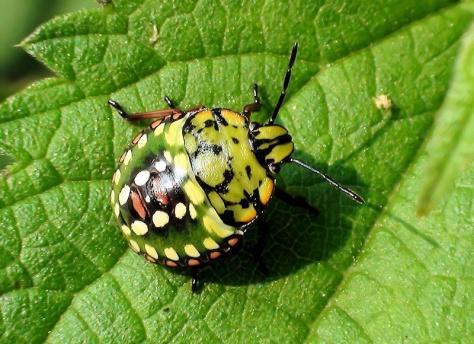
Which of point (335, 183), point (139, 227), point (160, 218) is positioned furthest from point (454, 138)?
point (139, 227)

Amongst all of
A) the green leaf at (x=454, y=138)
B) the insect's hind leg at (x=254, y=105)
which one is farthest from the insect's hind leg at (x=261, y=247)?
the green leaf at (x=454, y=138)

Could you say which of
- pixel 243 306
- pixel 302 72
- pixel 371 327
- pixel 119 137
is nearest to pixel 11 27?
pixel 119 137

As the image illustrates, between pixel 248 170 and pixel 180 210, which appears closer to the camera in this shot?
pixel 180 210

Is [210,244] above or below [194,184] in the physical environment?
below

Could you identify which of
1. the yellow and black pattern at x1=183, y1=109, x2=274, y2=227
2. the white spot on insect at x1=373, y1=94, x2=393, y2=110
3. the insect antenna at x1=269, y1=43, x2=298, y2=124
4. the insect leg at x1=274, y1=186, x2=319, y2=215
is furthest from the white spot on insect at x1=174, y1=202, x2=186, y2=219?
the white spot on insect at x1=373, y1=94, x2=393, y2=110

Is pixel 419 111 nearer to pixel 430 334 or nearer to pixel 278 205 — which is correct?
pixel 278 205

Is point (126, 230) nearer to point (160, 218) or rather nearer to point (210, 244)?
point (160, 218)
